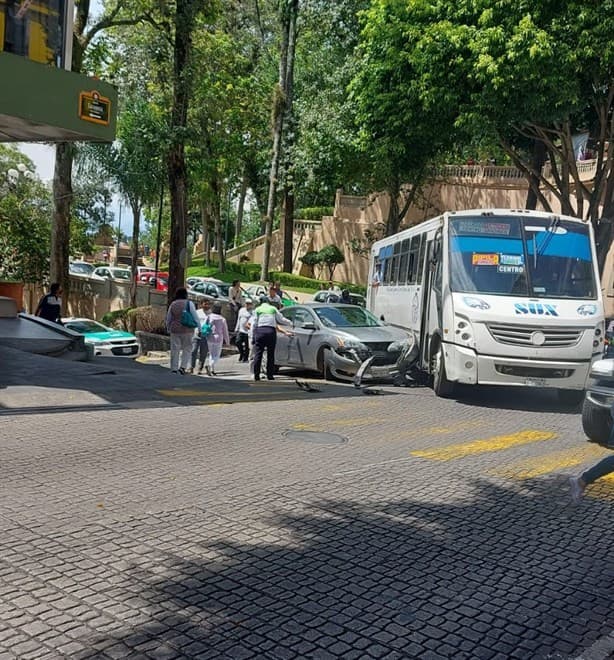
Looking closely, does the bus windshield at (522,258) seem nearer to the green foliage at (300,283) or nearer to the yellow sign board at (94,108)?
the yellow sign board at (94,108)

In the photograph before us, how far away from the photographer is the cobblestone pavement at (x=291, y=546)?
3.70 meters

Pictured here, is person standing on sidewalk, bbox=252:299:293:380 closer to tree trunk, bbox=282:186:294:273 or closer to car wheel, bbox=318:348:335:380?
car wheel, bbox=318:348:335:380

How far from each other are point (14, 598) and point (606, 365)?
21.0 ft

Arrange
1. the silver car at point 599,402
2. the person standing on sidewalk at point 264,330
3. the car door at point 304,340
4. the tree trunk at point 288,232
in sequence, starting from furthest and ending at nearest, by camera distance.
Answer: the tree trunk at point 288,232 < the car door at point 304,340 < the person standing on sidewalk at point 264,330 < the silver car at point 599,402

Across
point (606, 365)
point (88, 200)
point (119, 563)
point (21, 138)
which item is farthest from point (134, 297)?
point (119, 563)

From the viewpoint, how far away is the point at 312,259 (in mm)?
45625

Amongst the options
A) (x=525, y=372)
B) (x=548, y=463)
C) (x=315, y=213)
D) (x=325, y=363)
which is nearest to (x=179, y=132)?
(x=325, y=363)

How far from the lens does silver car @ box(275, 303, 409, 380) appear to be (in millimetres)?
14273

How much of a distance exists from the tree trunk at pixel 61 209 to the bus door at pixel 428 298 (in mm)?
12822

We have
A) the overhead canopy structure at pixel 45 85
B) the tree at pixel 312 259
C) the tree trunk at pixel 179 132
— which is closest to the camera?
the overhead canopy structure at pixel 45 85

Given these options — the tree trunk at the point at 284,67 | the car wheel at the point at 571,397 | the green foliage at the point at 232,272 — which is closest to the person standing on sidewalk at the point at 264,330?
the car wheel at the point at 571,397

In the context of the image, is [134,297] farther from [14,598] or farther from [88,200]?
[14,598]

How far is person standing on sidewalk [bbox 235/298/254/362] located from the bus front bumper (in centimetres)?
733

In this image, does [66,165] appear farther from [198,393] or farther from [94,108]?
[198,393]
